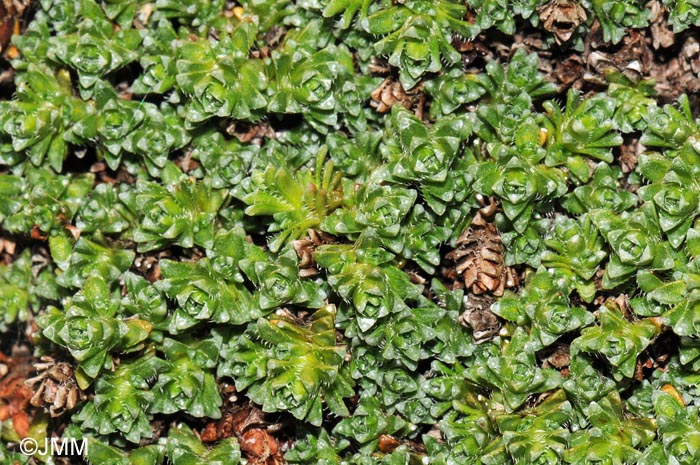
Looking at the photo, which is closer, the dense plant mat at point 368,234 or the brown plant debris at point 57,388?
the dense plant mat at point 368,234

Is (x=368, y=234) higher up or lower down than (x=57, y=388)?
higher up

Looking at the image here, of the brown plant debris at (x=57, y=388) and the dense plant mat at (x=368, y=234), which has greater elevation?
the dense plant mat at (x=368, y=234)

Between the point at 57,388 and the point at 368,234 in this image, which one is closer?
the point at 368,234

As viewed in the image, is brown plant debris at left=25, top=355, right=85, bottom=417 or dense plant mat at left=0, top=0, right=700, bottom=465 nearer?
dense plant mat at left=0, top=0, right=700, bottom=465

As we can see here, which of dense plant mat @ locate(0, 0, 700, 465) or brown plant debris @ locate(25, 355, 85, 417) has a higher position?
dense plant mat @ locate(0, 0, 700, 465)

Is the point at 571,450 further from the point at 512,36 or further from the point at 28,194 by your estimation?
the point at 28,194
